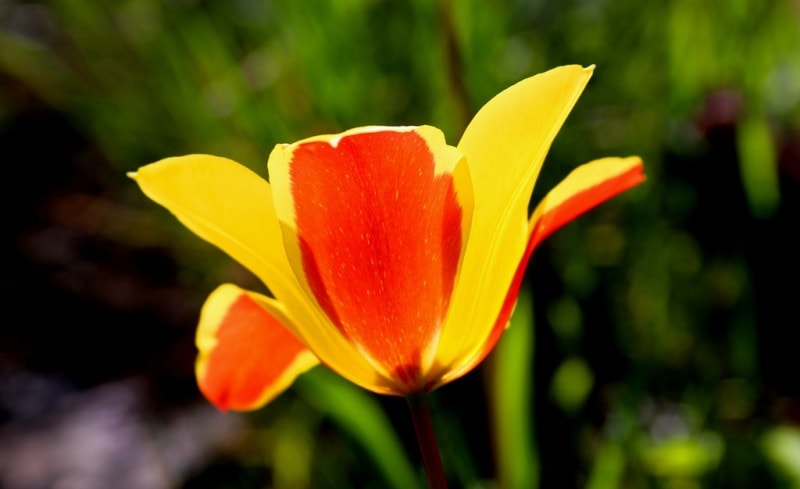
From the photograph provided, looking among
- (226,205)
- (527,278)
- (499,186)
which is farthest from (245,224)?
(527,278)

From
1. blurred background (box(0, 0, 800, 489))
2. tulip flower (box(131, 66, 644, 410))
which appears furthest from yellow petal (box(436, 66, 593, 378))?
blurred background (box(0, 0, 800, 489))

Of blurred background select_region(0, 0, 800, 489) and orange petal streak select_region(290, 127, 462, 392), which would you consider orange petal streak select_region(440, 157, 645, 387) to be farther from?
blurred background select_region(0, 0, 800, 489)

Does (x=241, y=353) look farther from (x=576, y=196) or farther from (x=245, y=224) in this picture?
(x=576, y=196)

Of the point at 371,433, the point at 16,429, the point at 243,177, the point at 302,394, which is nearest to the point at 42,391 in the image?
the point at 16,429

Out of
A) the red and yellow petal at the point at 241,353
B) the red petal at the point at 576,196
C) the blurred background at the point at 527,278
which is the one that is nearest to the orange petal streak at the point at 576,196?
the red petal at the point at 576,196

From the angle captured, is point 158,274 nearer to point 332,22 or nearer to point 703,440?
point 332,22

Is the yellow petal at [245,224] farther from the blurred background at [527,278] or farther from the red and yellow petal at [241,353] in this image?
the blurred background at [527,278]
